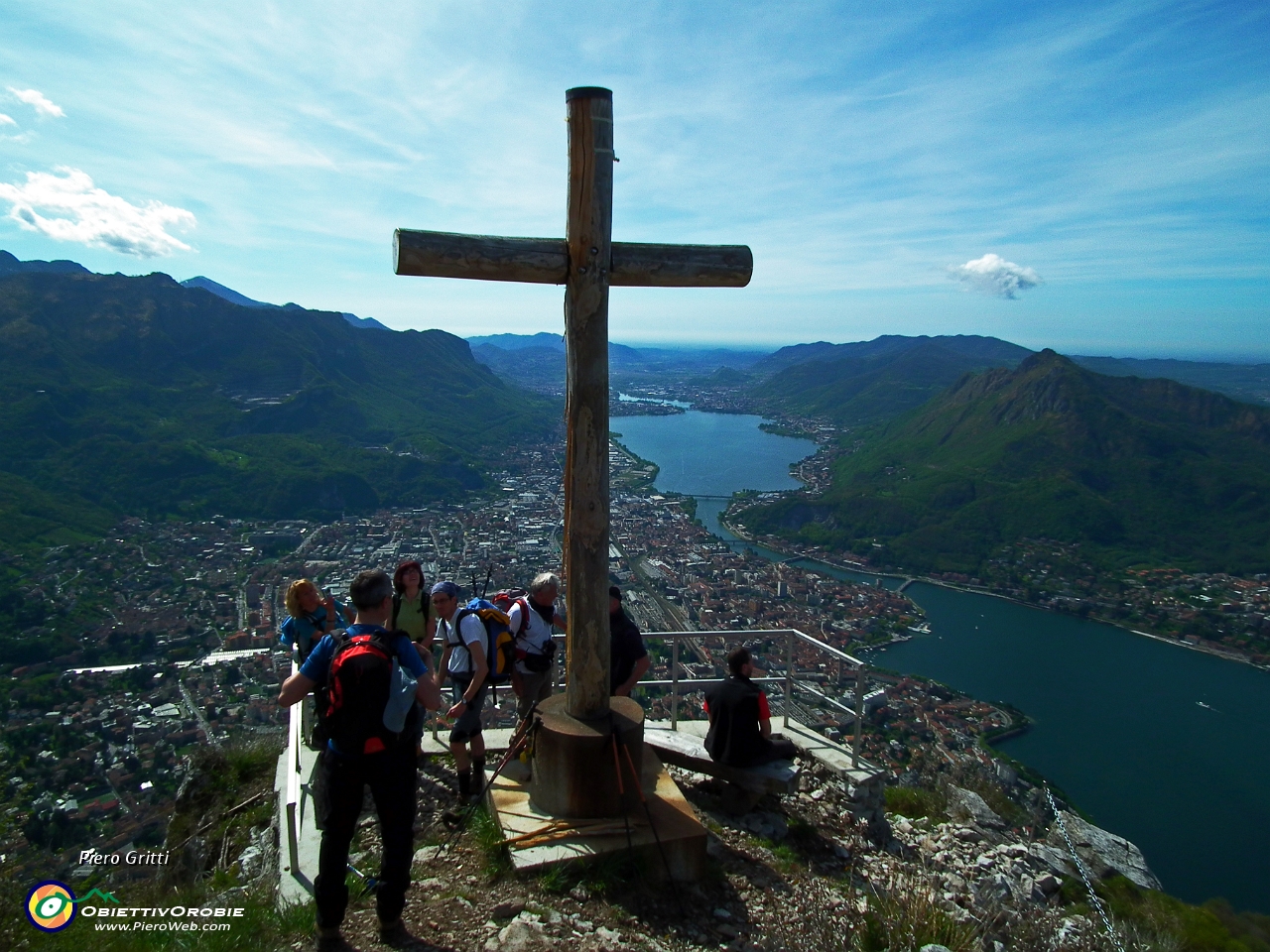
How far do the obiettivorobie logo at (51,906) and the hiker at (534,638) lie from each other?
99.7 inches

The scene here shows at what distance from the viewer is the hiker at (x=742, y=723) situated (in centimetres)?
517

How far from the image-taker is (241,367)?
71250 mm

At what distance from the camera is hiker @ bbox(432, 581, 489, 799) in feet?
15.4

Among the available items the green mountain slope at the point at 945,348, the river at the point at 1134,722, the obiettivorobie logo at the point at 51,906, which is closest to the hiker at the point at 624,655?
the obiettivorobie logo at the point at 51,906

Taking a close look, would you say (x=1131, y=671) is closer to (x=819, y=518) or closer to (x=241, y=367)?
(x=819, y=518)

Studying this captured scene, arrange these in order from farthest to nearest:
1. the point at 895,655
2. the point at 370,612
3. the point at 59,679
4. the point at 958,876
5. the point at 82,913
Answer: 1. the point at 895,655
2. the point at 59,679
3. the point at 958,876
4. the point at 82,913
5. the point at 370,612

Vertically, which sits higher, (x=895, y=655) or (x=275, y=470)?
(x=275, y=470)

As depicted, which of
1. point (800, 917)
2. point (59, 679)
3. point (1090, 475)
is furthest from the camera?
point (1090, 475)

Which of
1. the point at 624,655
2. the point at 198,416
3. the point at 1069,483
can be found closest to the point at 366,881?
the point at 624,655

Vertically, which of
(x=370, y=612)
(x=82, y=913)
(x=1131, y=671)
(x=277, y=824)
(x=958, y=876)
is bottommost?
(x=1131, y=671)

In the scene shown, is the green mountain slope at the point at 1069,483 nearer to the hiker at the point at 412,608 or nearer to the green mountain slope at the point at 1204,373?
the hiker at the point at 412,608

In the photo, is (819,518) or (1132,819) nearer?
(1132,819)

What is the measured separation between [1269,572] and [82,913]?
5462 cm

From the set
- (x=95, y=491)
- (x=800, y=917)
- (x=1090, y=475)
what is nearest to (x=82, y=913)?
(x=800, y=917)
